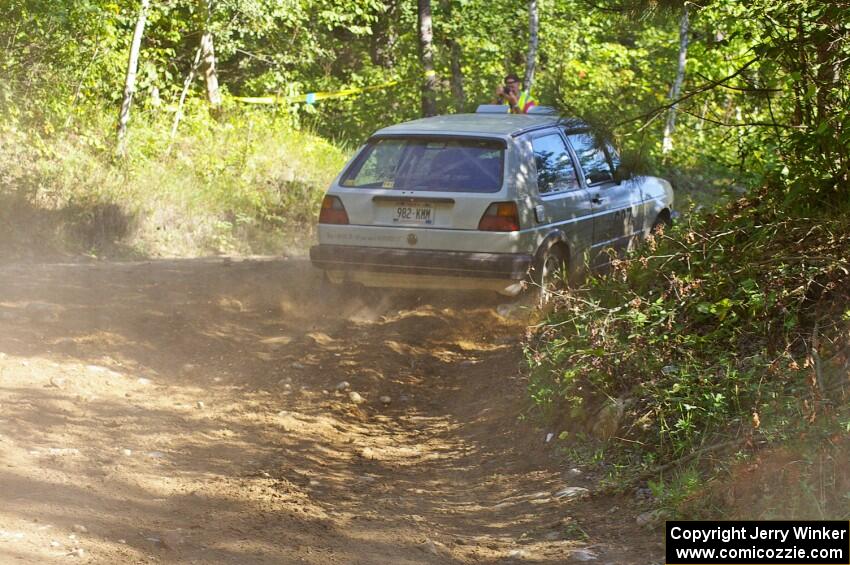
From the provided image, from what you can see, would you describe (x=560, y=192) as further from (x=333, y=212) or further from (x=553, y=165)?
(x=333, y=212)

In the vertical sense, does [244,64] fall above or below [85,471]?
above

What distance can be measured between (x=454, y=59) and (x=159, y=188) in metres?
10.6

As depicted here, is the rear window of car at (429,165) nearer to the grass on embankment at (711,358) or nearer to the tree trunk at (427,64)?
the grass on embankment at (711,358)

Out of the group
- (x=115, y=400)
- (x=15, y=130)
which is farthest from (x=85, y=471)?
(x=15, y=130)

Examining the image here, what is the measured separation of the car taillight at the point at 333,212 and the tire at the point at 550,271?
177 cm

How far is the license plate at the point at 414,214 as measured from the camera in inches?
342

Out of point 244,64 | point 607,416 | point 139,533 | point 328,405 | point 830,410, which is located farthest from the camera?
point 244,64

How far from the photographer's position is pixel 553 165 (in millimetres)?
9188

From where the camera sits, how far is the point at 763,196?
689 centimetres

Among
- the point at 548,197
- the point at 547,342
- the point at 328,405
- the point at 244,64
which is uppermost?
the point at 244,64

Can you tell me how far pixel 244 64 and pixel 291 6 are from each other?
18.3ft

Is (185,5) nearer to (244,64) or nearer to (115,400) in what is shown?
(244,64)

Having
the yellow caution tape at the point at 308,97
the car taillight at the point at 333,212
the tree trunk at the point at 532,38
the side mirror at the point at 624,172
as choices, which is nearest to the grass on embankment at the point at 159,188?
the yellow caution tape at the point at 308,97

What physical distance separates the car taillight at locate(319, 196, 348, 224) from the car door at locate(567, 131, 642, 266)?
225 cm
